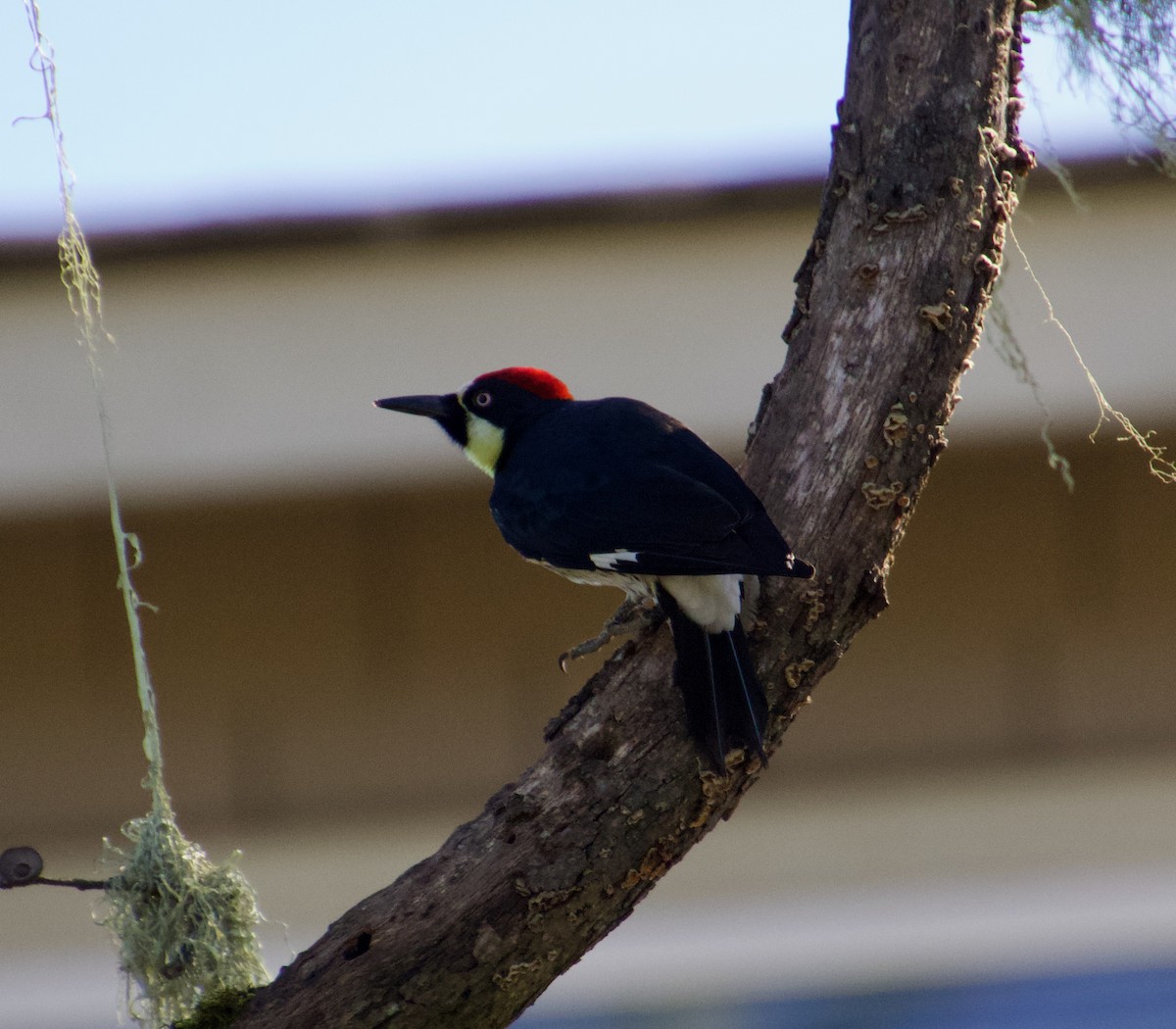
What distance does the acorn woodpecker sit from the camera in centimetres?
179

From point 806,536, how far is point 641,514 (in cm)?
31

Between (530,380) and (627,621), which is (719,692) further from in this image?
(530,380)

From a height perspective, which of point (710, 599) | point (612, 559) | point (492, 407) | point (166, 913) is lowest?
point (166, 913)

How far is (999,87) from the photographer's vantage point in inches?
76.8

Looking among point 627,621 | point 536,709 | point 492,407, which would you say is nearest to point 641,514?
point 627,621

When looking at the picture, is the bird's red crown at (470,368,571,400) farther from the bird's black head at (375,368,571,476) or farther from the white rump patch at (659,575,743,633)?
the white rump patch at (659,575,743,633)

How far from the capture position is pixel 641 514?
213 cm

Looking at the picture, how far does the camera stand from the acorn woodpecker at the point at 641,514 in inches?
70.7

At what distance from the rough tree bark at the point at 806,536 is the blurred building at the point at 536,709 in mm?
2358

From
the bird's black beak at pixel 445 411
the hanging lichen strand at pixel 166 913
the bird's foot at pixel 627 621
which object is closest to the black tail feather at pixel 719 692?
the bird's foot at pixel 627 621

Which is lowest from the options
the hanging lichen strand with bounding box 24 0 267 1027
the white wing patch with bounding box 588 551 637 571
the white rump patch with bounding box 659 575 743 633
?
the hanging lichen strand with bounding box 24 0 267 1027

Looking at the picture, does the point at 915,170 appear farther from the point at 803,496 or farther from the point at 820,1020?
the point at 820,1020

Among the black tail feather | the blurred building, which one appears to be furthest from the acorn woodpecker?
the blurred building

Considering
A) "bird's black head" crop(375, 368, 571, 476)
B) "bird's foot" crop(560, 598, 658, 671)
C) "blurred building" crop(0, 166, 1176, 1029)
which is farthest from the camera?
"blurred building" crop(0, 166, 1176, 1029)
